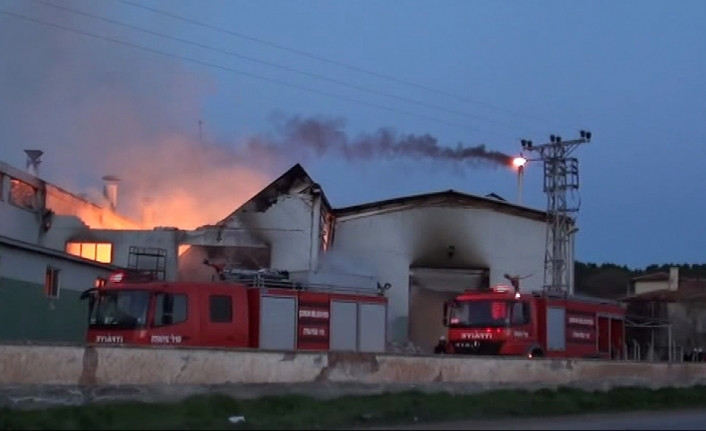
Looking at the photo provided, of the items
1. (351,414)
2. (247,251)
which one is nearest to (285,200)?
(247,251)

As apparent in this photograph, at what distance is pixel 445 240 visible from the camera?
46.9m

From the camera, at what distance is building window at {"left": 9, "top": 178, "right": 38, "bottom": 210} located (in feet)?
138

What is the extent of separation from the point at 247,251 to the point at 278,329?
1660cm

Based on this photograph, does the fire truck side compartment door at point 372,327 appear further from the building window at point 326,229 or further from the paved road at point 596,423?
the building window at point 326,229

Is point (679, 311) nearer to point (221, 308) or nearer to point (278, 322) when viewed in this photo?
point (278, 322)

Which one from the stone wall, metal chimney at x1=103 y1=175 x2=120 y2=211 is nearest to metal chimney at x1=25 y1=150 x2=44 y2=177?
metal chimney at x1=103 y1=175 x2=120 y2=211

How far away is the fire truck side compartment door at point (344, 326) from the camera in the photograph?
29281mm

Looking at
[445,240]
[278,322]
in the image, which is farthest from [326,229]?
[278,322]

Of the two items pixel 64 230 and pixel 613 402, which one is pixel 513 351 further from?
pixel 64 230

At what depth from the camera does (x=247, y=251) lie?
1724 inches

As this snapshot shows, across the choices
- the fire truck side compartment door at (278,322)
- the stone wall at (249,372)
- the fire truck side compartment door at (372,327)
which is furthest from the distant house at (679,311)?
the fire truck side compartment door at (278,322)

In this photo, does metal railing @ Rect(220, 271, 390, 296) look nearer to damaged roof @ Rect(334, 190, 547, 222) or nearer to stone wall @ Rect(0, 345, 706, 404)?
stone wall @ Rect(0, 345, 706, 404)

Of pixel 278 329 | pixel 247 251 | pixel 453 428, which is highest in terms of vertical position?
pixel 247 251

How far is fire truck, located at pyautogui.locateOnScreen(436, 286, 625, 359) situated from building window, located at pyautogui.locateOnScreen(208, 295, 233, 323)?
788cm
